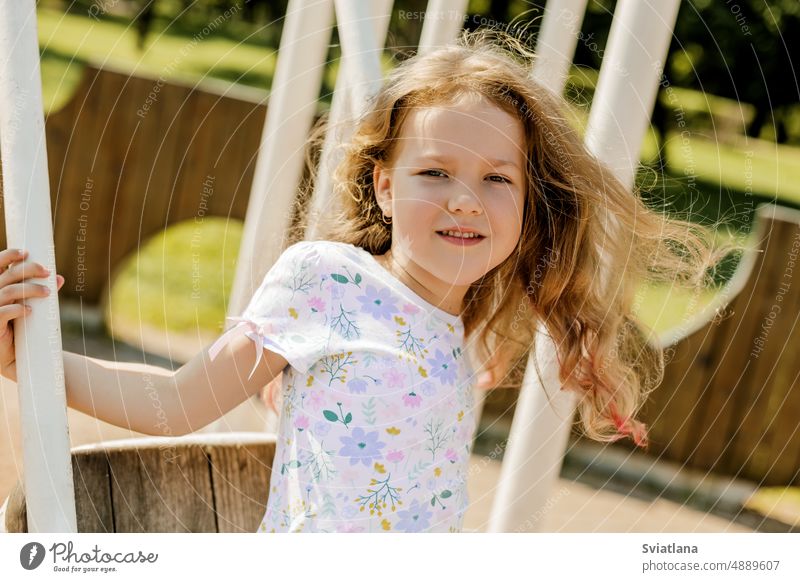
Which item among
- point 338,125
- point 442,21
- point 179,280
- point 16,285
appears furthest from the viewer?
point 179,280

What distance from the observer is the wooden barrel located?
992 millimetres

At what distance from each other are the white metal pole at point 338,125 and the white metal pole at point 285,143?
0.08 meters

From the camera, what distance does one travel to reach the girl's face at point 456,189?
93 cm

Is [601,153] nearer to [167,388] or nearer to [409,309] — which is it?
[409,309]

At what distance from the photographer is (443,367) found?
0.99 m

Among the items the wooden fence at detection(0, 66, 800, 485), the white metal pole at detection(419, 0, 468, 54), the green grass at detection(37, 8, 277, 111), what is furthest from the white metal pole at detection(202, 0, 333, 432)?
the green grass at detection(37, 8, 277, 111)

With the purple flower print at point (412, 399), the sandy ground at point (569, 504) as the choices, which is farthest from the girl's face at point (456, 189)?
the sandy ground at point (569, 504)

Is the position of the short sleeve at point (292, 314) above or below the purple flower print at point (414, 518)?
above

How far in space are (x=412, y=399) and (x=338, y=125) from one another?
1.18 feet

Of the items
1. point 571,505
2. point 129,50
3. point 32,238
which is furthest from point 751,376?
point 129,50

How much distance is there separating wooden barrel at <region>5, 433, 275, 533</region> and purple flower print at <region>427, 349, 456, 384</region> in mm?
230

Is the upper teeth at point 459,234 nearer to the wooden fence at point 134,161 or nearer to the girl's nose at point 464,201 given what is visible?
the girl's nose at point 464,201
